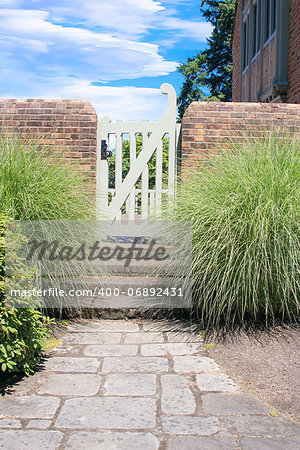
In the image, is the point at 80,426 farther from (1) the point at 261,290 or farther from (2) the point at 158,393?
(1) the point at 261,290

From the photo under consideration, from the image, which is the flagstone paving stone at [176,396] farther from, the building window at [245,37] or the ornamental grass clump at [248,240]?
the building window at [245,37]

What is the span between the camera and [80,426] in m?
2.41

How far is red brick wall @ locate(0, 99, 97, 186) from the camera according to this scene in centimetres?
584

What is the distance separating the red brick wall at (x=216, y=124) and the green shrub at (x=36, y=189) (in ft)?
5.62

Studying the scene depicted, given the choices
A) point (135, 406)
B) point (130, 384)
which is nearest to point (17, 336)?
point (130, 384)

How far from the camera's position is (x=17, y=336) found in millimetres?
3023

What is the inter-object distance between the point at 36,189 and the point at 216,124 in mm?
2571

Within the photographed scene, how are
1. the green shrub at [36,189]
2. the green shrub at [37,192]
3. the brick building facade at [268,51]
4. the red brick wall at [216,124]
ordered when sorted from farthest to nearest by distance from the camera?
the brick building facade at [268,51]
the red brick wall at [216,124]
the green shrub at [36,189]
the green shrub at [37,192]

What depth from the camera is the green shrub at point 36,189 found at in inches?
160

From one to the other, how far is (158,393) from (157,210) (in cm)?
221

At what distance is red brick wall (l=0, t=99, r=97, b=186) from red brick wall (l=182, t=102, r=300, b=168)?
118cm

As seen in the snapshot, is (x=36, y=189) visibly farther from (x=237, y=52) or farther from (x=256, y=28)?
(x=237, y=52)

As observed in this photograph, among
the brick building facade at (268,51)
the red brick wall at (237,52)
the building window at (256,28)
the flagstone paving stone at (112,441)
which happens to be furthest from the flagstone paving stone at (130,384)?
the red brick wall at (237,52)

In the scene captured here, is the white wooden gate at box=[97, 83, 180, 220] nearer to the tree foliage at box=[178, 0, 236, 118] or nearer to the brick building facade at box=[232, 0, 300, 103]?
the brick building facade at box=[232, 0, 300, 103]
